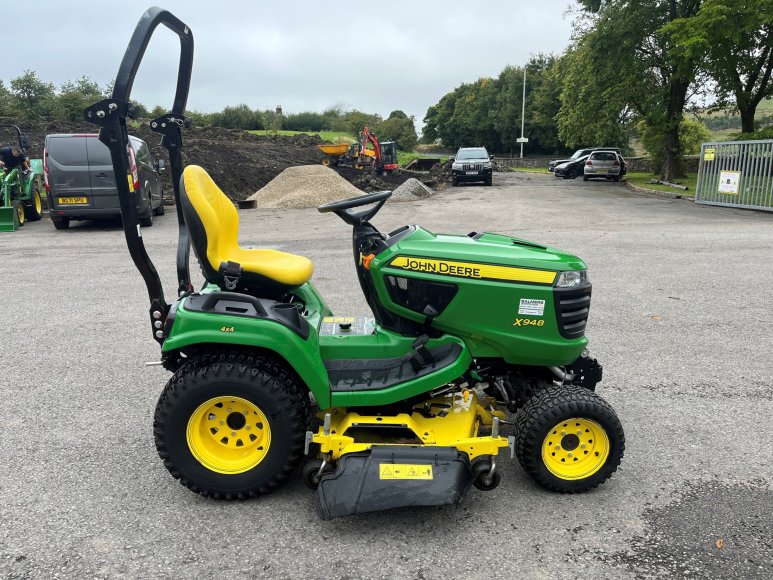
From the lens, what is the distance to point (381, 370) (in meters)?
3.09

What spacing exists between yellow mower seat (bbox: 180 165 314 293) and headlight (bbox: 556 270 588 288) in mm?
1416

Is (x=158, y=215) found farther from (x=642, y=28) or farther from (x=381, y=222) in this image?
(x=642, y=28)

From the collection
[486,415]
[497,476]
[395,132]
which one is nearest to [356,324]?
[486,415]

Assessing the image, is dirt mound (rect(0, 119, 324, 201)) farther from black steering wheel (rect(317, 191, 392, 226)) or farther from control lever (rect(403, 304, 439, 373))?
control lever (rect(403, 304, 439, 373))

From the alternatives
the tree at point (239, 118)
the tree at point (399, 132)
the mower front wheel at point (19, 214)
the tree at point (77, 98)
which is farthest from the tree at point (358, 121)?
the mower front wheel at point (19, 214)

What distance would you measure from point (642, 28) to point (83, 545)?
2564 cm

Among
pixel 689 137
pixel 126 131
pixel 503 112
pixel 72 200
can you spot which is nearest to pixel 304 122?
pixel 503 112

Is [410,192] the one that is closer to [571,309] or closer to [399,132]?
[571,309]

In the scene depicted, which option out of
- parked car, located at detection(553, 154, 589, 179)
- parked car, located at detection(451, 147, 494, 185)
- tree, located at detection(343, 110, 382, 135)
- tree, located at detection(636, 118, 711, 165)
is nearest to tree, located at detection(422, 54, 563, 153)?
tree, located at detection(343, 110, 382, 135)

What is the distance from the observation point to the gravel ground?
100.0 inches

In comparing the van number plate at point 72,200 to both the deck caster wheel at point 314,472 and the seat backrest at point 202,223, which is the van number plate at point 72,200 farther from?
the deck caster wheel at point 314,472

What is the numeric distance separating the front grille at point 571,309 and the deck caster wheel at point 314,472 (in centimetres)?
133

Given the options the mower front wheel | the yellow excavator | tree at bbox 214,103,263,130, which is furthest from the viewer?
tree at bbox 214,103,263,130

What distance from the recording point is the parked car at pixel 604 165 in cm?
2997
